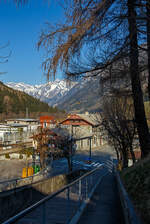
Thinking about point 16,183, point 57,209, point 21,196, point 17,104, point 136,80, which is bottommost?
point 16,183

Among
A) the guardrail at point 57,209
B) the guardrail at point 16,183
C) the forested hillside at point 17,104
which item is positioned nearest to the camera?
the guardrail at point 57,209

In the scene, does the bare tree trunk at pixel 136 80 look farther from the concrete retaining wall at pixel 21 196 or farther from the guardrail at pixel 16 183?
the guardrail at pixel 16 183

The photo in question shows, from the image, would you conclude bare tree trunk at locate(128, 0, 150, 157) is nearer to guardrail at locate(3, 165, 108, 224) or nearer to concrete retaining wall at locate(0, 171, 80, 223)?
guardrail at locate(3, 165, 108, 224)

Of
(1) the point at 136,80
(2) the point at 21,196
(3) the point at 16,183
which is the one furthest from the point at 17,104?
(1) the point at 136,80

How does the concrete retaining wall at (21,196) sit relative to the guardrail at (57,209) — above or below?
below

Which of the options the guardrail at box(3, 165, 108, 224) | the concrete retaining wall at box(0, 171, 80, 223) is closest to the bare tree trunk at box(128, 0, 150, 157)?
the guardrail at box(3, 165, 108, 224)

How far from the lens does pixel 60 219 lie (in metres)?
4.77

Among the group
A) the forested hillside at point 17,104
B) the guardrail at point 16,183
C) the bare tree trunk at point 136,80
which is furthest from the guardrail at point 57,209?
the forested hillside at point 17,104

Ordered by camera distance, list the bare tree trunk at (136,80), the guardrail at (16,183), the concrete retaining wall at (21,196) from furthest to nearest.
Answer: the guardrail at (16,183) < the concrete retaining wall at (21,196) < the bare tree trunk at (136,80)

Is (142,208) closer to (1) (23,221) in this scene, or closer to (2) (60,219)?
(2) (60,219)

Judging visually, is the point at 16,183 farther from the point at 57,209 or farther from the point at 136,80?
the point at 57,209

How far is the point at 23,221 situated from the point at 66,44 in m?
3.33

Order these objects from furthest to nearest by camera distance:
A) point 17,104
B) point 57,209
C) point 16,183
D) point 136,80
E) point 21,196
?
1. point 17,104
2. point 16,183
3. point 21,196
4. point 136,80
5. point 57,209

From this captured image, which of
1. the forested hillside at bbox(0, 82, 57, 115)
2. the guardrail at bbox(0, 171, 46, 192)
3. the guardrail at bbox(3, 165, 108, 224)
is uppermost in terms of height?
the forested hillside at bbox(0, 82, 57, 115)
